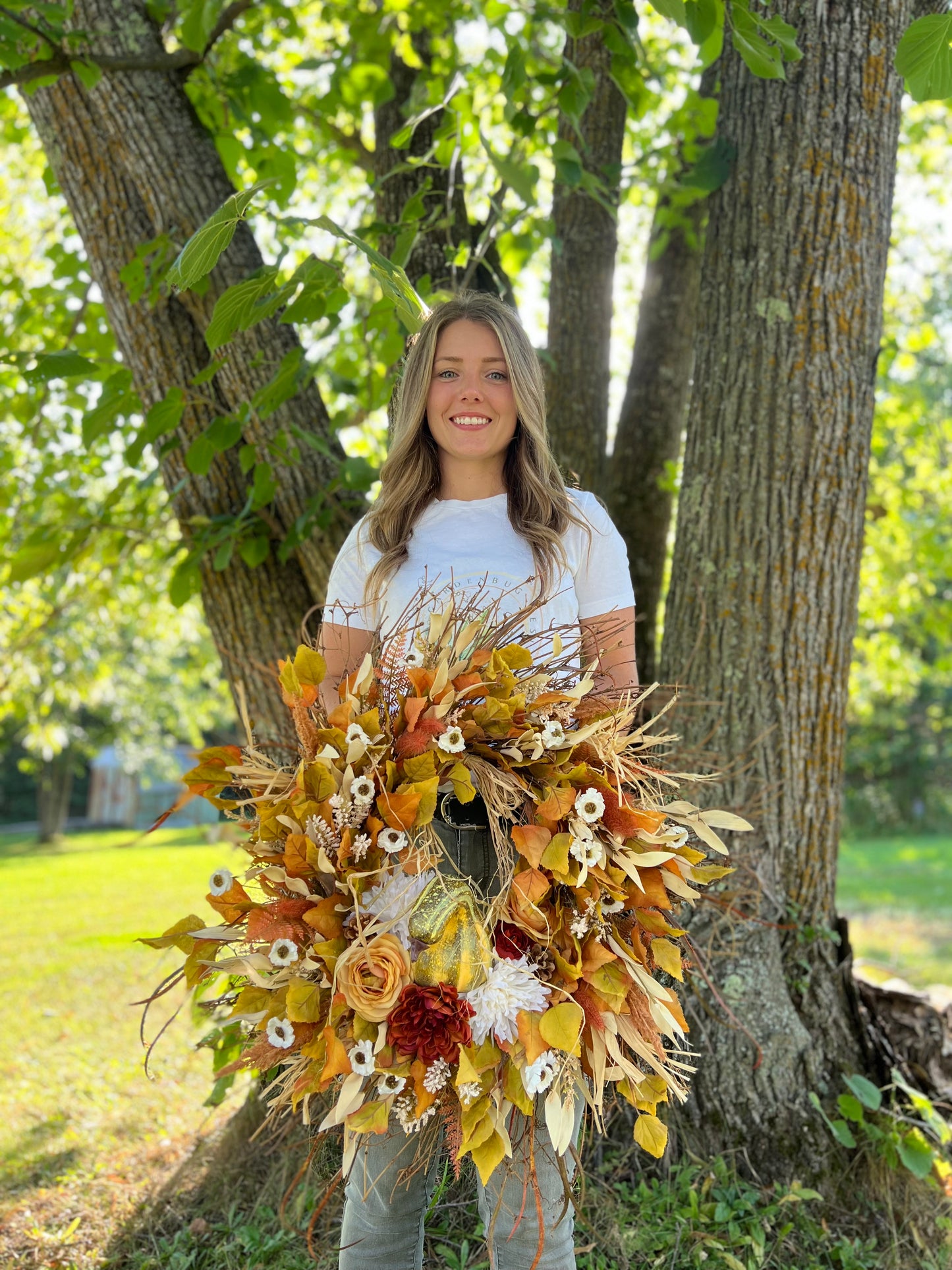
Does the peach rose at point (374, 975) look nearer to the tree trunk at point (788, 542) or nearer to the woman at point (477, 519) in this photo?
the woman at point (477, 519)

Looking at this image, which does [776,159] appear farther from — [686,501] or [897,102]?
[686,501]

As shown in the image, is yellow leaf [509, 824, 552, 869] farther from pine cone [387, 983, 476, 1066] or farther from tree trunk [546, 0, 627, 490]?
tree trunk [546, 0, 627, 490]

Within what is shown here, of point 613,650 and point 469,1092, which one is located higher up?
point 613,650

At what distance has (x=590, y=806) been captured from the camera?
1.62 meters

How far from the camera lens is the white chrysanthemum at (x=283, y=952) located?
1601 millimetres

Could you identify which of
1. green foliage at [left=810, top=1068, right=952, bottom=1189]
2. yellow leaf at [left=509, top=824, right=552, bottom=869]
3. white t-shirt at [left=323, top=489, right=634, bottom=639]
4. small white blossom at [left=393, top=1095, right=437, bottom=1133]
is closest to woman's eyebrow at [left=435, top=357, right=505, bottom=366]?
white t-shirt at [left=323, top=489, right=634, bottom=639]

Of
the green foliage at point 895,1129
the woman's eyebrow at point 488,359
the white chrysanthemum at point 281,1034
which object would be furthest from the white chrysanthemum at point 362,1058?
the green foliage at point 895,1129

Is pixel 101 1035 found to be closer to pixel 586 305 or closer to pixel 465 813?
pixel 465 813

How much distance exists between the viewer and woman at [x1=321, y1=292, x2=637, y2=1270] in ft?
7.11

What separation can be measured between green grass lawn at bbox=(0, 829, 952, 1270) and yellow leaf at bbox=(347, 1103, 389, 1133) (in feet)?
2.15

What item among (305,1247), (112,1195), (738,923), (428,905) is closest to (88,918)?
(112,1195)

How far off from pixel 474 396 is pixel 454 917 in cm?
119

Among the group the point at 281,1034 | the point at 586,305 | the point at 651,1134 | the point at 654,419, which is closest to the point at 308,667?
the point at 281,1034

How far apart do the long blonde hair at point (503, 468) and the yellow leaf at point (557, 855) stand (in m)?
0.75
